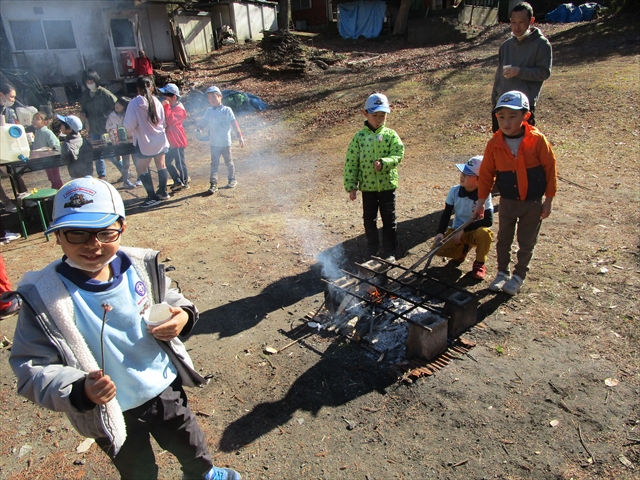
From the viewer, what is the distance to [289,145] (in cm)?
1189

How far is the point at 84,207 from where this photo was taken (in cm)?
195

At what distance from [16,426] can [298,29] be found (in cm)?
3367

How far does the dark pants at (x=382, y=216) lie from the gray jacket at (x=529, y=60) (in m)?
2.32

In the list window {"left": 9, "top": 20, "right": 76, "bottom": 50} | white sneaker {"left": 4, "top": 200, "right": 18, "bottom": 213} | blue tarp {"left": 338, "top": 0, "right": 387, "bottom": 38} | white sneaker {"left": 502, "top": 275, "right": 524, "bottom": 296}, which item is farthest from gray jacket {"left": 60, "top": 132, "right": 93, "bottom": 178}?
blue tarp {"left": 338, "top": 0, "right": 387, "bottom": 38}

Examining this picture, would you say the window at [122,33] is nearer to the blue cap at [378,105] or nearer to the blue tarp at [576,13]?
the blue cap at [378,105]

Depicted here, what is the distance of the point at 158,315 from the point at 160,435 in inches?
27.2

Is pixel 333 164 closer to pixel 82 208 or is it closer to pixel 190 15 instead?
pixel 82 208

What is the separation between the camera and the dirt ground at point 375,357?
3008 millimetres

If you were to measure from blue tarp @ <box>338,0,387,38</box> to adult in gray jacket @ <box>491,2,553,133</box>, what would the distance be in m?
24.1

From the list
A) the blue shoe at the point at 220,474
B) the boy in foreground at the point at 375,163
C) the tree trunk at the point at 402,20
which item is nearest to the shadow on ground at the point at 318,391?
the blue shoe at the point at 220,474

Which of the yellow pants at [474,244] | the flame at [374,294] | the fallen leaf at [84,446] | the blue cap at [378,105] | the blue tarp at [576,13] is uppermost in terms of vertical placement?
the blue tarp at [576,13]

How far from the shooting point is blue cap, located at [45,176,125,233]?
1913 millimetres

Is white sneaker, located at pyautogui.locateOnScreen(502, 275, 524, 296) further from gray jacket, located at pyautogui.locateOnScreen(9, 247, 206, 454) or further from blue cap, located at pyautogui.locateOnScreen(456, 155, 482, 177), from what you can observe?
gray jacket, located at pyautogui.locateOnScreen(9, 247, 206, 454)

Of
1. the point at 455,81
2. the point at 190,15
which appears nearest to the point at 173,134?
the point at 455,81
